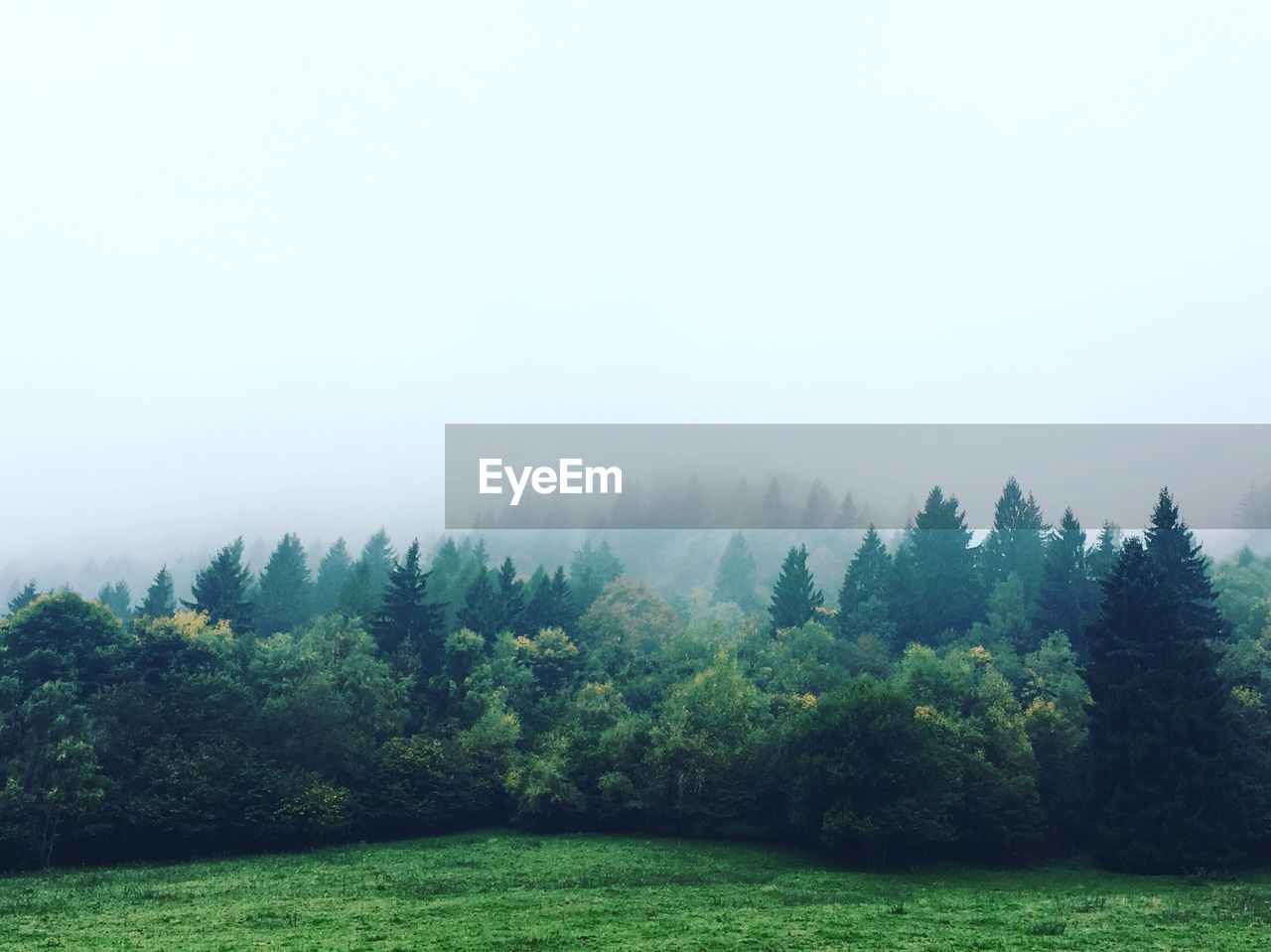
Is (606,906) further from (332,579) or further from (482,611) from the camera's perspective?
(332,579)

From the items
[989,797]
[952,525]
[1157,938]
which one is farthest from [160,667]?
[952,525]

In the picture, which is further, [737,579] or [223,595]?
[737,579]

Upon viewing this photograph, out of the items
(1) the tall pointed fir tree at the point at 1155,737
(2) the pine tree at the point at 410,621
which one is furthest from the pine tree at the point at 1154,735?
(2) the pine tree at the point at 410,621

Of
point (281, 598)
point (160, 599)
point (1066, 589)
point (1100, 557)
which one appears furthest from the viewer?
point (160, 599)

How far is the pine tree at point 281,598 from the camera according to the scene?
115 m

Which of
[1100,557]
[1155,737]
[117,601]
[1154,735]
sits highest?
[1100,557]

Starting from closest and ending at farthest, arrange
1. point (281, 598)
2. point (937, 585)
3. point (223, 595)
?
point (223, 595) < point (937, 585) < point (281, 598)

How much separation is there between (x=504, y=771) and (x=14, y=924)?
44579 mm

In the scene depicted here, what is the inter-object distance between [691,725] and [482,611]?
41.7m

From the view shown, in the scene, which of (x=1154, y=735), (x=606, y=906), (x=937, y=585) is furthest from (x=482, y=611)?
(x=1154, y=735)

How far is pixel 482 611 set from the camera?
104562 millimetres

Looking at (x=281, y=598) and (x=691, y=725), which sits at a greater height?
(x=281, y=598)

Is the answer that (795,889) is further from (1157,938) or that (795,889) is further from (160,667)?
(160,667)

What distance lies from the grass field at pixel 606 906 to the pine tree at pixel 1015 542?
62832 millimetres
